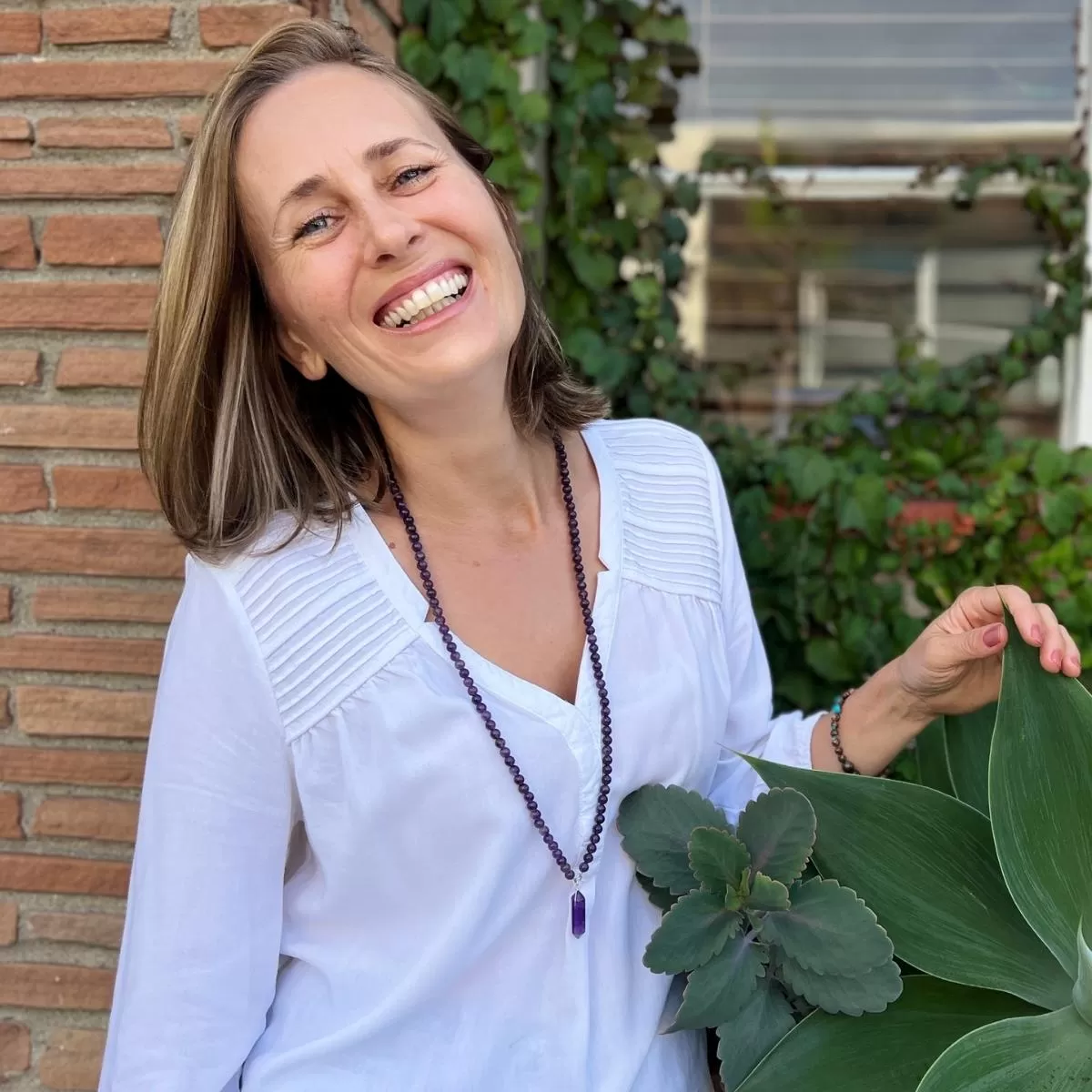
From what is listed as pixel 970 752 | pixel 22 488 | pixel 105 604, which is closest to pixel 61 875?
pixel 105 604

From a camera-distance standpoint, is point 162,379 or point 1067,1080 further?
point 162,379

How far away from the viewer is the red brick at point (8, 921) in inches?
66.2

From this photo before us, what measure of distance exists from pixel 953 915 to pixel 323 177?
1008 millimetres

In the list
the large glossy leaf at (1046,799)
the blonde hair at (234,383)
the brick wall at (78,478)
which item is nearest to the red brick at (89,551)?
the brick wall at (78,478)

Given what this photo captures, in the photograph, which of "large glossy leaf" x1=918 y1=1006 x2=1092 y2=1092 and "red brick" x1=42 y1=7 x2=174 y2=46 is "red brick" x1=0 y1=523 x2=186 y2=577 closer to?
"red brick" x1=42 y1=7 x2=174 y2=46

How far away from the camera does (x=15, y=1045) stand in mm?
1712

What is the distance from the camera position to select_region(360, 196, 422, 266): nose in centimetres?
113

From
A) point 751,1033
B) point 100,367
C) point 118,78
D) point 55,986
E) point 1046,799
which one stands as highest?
point 118,78

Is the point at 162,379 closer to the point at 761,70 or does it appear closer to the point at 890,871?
the point at 890,871

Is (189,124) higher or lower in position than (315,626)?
higher

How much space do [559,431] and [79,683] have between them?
0.84 meters

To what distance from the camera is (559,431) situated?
1467mm

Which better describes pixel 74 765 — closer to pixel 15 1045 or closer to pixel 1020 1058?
pixel 15 1045

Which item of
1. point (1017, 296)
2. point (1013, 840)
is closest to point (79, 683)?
point (1013, 840)
